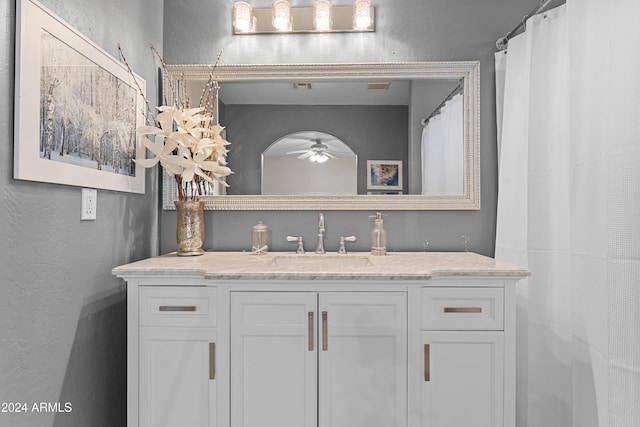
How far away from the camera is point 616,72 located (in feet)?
4.14

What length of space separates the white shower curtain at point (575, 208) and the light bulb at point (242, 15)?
1358mm

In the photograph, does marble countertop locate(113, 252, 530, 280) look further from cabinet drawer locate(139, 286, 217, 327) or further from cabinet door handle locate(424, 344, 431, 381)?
cabinet door handle locate(424, 344, 431, 381)

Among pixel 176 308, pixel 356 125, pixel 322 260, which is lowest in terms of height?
pixel 176 308

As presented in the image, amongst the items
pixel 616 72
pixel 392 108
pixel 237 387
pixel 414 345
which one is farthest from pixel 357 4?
pixel 237 387

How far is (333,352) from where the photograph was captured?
57.9 inches

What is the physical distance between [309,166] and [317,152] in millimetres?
89

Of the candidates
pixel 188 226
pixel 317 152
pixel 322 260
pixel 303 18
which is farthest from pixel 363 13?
pixel 188 226

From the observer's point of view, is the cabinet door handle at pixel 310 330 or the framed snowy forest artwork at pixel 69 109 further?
the cabinet door handle at pixel 310 330

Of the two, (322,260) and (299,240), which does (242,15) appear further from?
(322,260)

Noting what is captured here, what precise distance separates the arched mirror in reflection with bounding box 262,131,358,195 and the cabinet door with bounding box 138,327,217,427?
916 millimetres

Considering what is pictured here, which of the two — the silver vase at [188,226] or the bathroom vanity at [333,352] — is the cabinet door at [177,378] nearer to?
the bathroom vanity at [333,352]

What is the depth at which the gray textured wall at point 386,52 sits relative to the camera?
6.93 feet

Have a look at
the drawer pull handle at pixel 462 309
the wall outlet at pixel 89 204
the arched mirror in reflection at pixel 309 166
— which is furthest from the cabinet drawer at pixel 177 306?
the drawer pull handle at pixel 462 309

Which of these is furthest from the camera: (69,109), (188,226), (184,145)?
(188,226)
